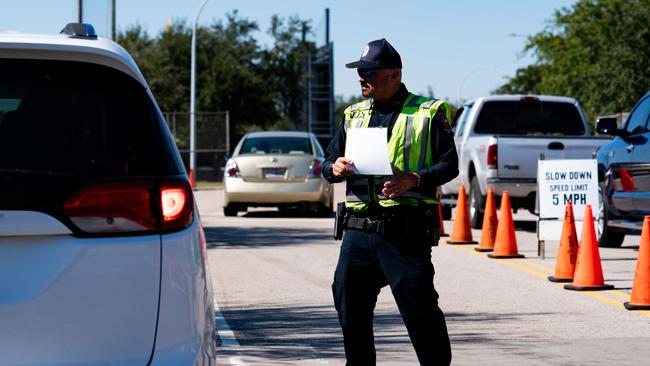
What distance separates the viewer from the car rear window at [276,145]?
23.8m

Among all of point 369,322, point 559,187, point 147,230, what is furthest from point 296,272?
point 147,230

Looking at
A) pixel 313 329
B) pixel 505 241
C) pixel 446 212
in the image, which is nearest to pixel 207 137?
pixel 446 212

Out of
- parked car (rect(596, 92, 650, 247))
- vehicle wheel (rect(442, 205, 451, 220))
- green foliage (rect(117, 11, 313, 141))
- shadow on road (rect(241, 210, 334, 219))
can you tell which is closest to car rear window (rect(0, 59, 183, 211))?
parked car (rect(596, 92, 650, 247))

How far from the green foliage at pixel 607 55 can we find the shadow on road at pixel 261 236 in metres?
38.8

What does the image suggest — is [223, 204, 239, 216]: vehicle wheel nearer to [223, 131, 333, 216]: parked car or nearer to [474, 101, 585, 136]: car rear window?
[223, 131, 333, 216]: parked car

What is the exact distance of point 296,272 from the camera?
44.0 feet

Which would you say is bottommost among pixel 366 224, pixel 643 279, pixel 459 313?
pixel 459 313

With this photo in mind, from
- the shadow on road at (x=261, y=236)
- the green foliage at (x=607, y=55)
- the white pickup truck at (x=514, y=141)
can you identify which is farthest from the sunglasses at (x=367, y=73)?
the green foliage at (x=607, y=55)

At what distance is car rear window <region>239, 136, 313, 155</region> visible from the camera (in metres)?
23.8

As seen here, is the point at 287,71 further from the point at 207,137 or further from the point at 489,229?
the point at 489,229

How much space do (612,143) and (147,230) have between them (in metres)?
12.5

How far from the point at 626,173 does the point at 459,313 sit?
5.47 metres

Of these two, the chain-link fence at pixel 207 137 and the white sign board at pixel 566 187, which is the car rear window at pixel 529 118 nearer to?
the white sign board at pixel 566 187

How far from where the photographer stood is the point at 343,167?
5.79 metres
